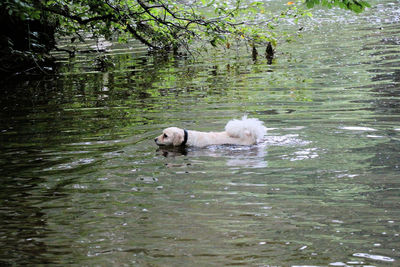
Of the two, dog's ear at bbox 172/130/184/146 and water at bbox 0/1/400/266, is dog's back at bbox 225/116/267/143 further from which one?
dog's ear at bbox 172/130/184/146

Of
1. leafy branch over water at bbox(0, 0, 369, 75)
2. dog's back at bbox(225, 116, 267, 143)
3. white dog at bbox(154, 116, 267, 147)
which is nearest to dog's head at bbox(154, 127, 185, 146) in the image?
white dog at bbox(154, 116, 267, 147)

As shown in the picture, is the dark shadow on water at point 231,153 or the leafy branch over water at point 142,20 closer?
the dark shadow on water at point 231,153

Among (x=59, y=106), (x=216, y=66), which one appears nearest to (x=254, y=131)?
(x=59, y=106)

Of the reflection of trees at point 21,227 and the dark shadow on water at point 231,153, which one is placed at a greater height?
the dark shadow on water at point 231,153

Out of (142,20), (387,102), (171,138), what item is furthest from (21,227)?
(142,20)

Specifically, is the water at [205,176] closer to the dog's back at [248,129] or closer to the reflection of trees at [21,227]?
the reflection of trees at [21,227]

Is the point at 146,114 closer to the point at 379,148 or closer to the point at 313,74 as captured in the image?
the point at 379,148

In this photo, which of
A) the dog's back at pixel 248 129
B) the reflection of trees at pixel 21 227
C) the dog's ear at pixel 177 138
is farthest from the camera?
the dog's ear at pixel 177 138

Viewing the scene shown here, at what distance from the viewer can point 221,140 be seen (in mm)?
8531

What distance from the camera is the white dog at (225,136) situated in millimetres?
8289

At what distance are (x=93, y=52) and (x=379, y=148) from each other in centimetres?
1816

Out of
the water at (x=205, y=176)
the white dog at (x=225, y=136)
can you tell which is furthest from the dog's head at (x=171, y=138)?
the water at (x=205, y=176)

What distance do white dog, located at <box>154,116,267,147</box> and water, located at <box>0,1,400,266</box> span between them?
0.56ft

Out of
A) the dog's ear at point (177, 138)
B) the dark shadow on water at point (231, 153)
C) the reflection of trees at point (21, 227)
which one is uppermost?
the dog's ear at point (177, 138)
